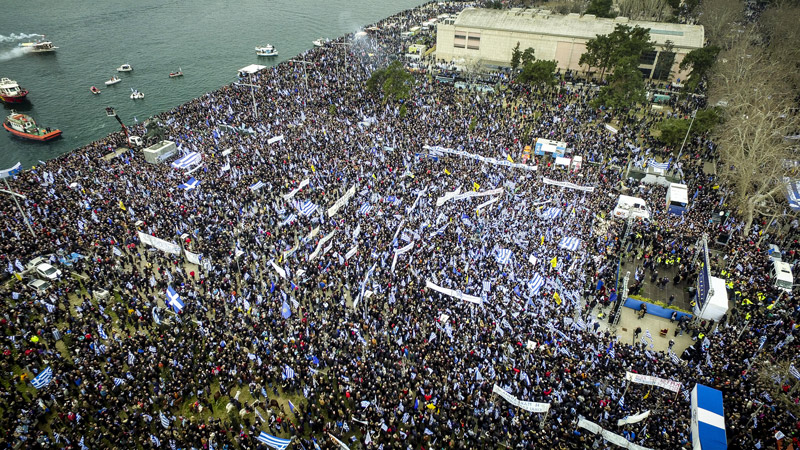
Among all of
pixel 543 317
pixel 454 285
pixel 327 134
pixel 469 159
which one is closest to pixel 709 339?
pixel 543 317

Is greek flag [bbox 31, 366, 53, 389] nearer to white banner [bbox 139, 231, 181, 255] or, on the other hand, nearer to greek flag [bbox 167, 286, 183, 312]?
greek flag [bbox 167, 286, 183, 312]

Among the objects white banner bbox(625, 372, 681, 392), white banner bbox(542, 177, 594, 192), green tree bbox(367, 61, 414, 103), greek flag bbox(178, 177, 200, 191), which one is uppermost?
green tree bbox(367, 61, 414, 103)

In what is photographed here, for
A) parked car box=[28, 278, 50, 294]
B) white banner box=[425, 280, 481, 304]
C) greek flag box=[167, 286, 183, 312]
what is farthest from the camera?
parked car box=[28, 278, 50, 294]

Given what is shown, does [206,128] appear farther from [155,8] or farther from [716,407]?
[155,8]

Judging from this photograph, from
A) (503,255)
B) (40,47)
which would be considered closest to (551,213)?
(503,255)

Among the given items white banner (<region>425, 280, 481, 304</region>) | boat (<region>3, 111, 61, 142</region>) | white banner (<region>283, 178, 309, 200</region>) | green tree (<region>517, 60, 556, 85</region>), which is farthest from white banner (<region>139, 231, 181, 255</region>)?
green tree (<region>517, 60, 556, 85</region>)

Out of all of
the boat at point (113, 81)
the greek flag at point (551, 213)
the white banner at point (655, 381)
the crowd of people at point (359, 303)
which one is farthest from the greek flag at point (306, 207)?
the boat at point (113, 81)

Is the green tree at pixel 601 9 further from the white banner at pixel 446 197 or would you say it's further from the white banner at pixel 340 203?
the white banner at pixel 340 203
